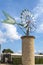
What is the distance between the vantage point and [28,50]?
75.5ft

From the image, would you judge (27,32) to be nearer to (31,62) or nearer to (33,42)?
(33,42)

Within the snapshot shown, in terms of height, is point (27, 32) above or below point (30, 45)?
above

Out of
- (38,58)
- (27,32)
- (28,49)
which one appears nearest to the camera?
(28,49)

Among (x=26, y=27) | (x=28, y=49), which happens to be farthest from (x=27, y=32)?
(x=28, y=49)

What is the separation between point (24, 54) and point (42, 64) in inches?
272

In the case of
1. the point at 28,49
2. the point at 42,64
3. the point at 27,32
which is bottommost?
the point at 42,64

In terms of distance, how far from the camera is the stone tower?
2300 centimetres

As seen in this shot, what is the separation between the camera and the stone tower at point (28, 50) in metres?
23.0

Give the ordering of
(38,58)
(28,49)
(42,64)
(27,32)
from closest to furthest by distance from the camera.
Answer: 1. (28,49)
2. (27,32)
3. (42,64)
4. (38,58)

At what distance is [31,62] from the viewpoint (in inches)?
909

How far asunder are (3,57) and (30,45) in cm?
1193

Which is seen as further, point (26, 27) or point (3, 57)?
point (3, 57)

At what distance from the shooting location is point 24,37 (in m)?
23.3

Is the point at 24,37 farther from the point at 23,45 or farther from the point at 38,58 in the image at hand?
the point at 38,58
